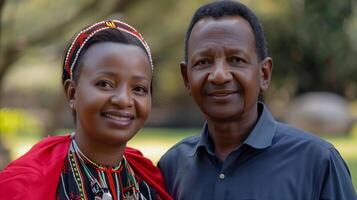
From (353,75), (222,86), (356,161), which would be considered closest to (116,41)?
(222,86)

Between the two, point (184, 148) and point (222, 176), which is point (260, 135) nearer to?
point (222, 176)

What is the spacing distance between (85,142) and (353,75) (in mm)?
15501

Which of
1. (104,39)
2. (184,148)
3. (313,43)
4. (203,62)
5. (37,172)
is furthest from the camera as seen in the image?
(313,43)

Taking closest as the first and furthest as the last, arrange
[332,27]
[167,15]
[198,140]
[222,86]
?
[222,86] → [198,140] → [332,27] → [167,15]

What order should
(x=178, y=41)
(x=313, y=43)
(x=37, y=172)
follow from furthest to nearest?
(x=178, y=41)
(x=313, y=43)
(x=37, y=172)

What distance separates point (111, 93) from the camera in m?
2.84

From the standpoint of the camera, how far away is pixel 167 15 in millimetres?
12656

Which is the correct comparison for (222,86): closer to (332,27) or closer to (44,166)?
(44,166)

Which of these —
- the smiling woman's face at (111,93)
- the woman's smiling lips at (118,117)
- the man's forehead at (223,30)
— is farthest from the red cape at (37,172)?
the man's forehead at (223,30)

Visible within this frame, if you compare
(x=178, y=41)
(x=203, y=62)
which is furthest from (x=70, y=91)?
(x=178, y=41)

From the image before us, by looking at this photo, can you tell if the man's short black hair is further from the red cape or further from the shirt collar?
the red cape

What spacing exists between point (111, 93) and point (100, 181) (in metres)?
0.36

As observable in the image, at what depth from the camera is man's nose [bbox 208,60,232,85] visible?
3.07m

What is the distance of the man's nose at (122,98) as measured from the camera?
2.83 meters
